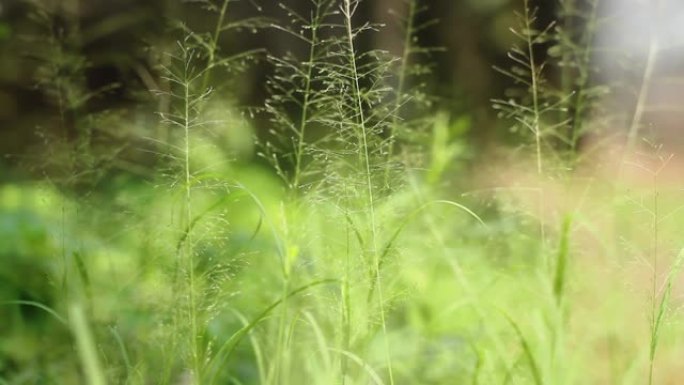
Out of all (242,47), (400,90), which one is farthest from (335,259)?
(242,47)

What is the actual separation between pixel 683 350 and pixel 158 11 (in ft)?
8.38

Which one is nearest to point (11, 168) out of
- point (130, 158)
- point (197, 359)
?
point (130, 158)

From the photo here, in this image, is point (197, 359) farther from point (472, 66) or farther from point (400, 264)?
point (472, 66)

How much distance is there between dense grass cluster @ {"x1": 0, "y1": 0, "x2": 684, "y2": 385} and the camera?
1243mm

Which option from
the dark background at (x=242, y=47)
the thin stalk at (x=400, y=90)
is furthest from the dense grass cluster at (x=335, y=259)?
the dark background at (x=242, y=47)

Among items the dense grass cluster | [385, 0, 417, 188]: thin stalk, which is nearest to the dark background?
the dense grass cluster

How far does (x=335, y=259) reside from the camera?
4.78 feet

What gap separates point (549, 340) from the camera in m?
1.31

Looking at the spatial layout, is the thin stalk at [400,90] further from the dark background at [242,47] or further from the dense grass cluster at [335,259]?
the dark background at [242,47]

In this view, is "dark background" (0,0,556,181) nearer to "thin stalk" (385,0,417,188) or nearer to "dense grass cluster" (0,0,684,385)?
"dense grass cluster" (0,0,684,385)

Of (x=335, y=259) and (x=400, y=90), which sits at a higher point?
(x=400, y=90)

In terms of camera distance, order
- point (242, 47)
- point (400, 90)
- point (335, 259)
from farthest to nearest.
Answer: point (242, 47)
point (400, 90)
point (335, 259)

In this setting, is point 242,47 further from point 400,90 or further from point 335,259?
point 335,259

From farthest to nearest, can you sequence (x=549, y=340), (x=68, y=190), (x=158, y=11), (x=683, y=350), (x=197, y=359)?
(x=158, y=11) → (x=683, y=350) → (x=68, y=190) → (x=549, y=340) → (x=197, y=359)
